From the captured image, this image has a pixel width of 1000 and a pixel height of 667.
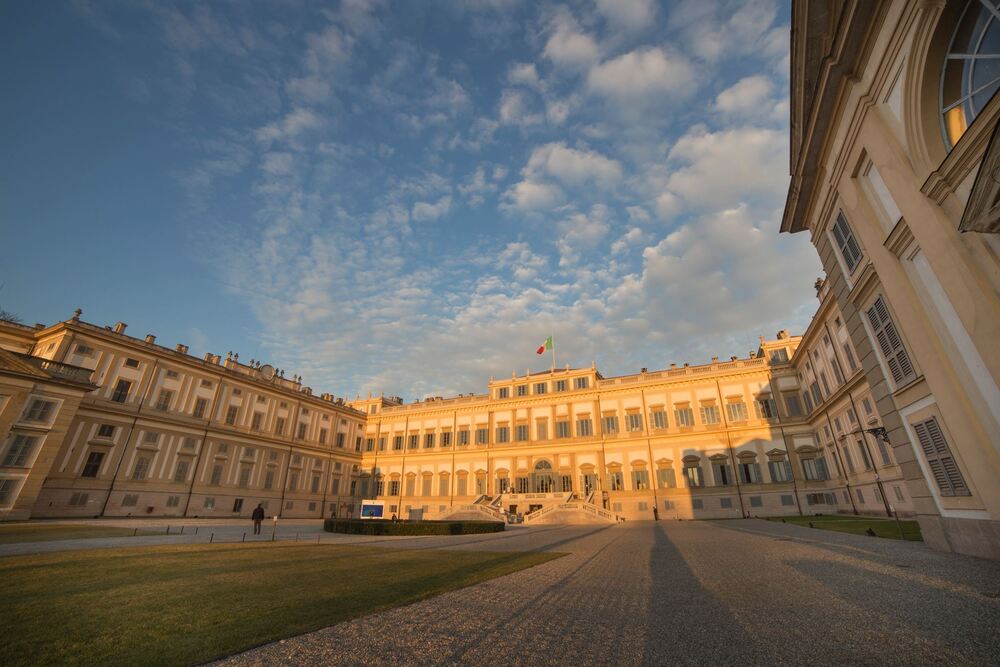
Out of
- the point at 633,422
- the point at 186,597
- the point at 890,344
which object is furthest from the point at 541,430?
the point at 186,597

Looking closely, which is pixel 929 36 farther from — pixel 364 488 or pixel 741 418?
pixel 364 488

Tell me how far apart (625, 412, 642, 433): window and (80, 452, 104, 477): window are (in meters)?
44.3

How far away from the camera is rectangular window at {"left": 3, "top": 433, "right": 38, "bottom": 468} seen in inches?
1000

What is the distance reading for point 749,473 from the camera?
36.9 metres

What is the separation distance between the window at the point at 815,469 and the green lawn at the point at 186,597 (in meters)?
33.9

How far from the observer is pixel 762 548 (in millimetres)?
12352

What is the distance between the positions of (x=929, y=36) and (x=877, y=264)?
15.4ft

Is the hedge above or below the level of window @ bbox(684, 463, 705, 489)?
below

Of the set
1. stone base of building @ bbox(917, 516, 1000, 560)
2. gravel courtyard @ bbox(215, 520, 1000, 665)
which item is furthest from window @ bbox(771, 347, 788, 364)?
gravel courtyard @ bbox(215, 520, 1000, 665)

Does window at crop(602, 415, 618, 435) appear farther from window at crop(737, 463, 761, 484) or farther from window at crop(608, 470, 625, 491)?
window at crop(737, 463, 761, 484)

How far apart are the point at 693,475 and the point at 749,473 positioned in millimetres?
4516

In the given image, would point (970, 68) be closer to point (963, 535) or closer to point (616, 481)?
point (963, 535)

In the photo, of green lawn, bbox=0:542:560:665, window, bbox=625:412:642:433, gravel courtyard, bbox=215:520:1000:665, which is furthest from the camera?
window, bbox=625:412:642:433

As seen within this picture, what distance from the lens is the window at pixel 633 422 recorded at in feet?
138
